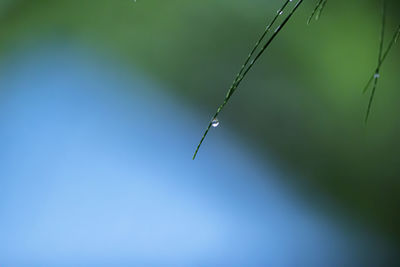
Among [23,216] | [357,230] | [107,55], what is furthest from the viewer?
[357,230]

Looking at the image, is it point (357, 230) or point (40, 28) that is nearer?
point (40, 28)

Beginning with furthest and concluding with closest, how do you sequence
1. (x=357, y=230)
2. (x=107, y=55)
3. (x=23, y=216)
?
(x=357, y=230), (x=107, y=55), (x=23, y=216)

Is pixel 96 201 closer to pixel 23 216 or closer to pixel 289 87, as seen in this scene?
pixel 23 216

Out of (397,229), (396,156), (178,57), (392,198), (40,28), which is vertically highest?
(40,28)

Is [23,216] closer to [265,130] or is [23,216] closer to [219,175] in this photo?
[219,175]

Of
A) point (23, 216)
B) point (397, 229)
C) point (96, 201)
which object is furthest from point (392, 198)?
point (23, 216)

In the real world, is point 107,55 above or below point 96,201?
above
